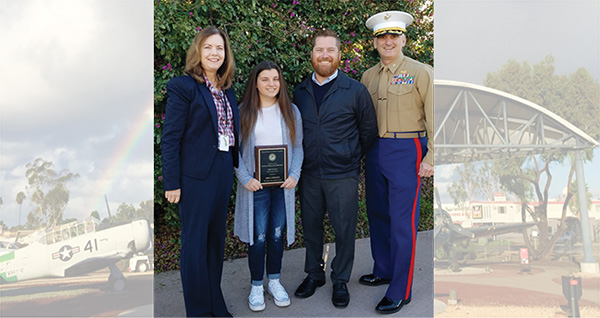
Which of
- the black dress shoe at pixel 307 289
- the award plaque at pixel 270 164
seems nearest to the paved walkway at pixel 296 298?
the black dress shoe at pixel 307 289

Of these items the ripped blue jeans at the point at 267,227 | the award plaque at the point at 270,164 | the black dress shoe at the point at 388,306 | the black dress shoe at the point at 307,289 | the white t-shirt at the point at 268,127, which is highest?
the white t-shirt at the point at 268,127

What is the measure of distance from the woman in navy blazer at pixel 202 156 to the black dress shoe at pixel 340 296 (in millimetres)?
877

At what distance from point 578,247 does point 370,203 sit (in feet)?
5.74

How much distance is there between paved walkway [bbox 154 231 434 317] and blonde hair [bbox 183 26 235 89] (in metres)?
1.69

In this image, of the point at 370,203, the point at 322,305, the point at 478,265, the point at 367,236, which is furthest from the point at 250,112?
the point at 367,236

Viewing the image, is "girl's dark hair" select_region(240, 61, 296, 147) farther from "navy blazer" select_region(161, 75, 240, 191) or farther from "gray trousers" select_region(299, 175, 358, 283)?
"gray trousers" select_region(299, 175, 358, 283)

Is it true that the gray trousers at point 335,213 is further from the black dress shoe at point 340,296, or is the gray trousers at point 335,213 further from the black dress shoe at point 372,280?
the black dress shoe at point 372,280

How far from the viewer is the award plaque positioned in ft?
10.5

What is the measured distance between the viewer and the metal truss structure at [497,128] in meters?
2.19

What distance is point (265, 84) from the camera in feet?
10.5

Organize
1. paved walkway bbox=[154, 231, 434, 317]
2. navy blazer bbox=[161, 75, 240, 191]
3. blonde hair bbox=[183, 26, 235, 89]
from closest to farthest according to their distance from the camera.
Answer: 1. navy blazer bbox=[161, 75, 240, 191]
2. blonde hair bbox=[183, 26, 235, 89]
3. paved walkway bbox=[154, 231, 434, 317]

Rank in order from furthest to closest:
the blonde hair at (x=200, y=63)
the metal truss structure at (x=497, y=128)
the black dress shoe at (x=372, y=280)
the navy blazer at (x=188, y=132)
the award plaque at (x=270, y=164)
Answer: the black dress shoe at (x=372, y=280) → the award plaque at (x=270, y=164) → the blonde hair at (x=200, y=63) → the navy blazer at (x=188, y=132) → the metal truss structure at (x=497, y=128)

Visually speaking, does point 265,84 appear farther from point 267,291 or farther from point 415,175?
point 267,291

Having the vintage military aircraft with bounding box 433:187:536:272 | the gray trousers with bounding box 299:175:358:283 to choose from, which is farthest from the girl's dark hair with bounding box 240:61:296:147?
the vintage military aircraft with bounding box 433:187:536:272
